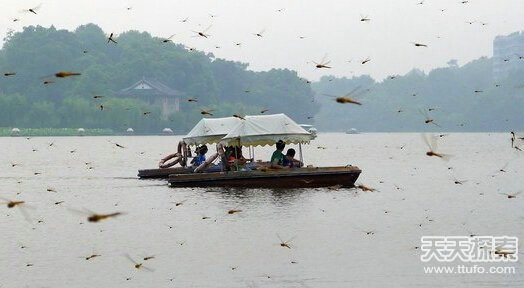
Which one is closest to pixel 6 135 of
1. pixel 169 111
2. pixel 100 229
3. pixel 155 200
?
pixel 169 111

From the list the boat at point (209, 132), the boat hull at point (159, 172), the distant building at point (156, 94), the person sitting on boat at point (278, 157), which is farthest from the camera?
the distant building at point (156, 94)

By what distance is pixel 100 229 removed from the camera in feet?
93.2

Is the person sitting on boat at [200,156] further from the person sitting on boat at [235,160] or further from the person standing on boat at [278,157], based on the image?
the person standing on boat at [278,157]

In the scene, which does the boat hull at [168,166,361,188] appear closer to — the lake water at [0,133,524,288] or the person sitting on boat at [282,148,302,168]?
the lake water at [0,133,524,288]

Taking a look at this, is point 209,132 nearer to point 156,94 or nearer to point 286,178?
point 286,178

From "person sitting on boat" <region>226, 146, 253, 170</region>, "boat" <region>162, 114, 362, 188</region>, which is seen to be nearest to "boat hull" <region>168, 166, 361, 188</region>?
"boat" <region>162, 114, 362, 188</region>

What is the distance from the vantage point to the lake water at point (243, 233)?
2033cm

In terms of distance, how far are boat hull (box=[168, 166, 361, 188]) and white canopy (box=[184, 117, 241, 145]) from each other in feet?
18.9

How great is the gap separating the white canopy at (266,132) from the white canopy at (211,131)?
15.7ft

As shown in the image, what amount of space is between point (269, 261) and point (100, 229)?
777cm

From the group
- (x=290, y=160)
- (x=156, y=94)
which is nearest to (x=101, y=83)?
(x=156, y=94)

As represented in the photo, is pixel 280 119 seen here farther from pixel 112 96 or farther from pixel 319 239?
pixel 112 96

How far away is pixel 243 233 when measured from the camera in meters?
27.3

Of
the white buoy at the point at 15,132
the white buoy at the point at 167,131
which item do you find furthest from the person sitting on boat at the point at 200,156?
the white buoy at the point at 167,131
